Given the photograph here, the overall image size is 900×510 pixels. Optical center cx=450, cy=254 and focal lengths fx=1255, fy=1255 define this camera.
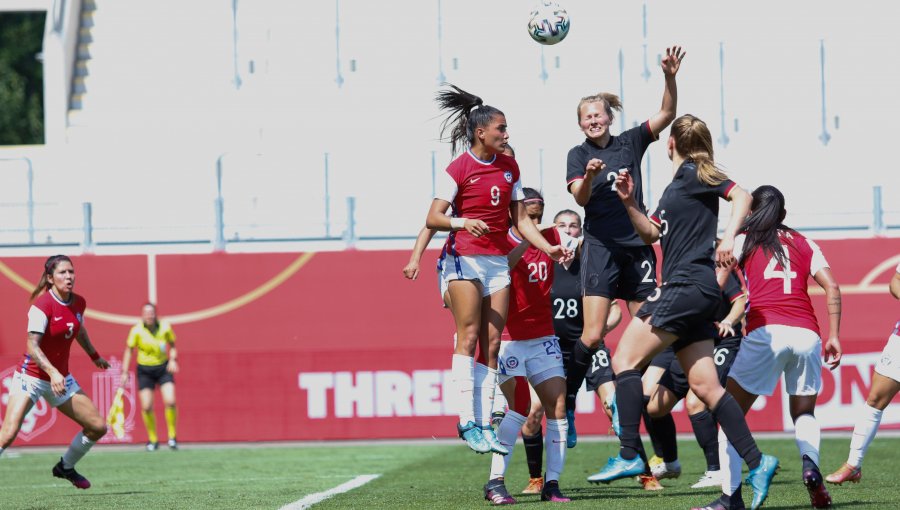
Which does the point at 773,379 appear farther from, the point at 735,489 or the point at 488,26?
the point at 488,26

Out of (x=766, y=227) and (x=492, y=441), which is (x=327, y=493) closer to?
(x=492, y=441)

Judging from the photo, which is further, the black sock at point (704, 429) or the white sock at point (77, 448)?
the white sock at point (77, 448)

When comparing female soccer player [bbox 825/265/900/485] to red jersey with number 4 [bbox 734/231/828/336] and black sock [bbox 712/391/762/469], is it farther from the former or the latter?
black sock [bbox 712/391/762/469]

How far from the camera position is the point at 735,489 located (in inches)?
284

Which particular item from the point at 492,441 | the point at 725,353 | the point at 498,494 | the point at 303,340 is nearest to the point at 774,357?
the point at 492,441

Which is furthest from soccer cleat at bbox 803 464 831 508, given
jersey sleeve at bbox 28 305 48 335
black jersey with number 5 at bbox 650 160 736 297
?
jersey sleeve at bbox 28 305 48 335

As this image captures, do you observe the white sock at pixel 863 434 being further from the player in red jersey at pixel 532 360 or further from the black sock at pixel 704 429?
the player in red jersey at pixel 532 360

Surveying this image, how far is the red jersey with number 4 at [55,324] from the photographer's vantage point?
10398 mm

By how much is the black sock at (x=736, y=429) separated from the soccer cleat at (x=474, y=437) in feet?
4.80

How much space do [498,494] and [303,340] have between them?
43.0 ft

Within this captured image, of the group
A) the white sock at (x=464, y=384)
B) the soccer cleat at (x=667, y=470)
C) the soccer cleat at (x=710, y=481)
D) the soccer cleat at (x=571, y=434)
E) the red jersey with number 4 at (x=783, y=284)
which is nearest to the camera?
the red jersey with number 4 at (x=783, y=284)

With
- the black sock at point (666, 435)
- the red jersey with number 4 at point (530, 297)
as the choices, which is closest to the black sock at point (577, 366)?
the red jersey with number 4 at point (530, 297)

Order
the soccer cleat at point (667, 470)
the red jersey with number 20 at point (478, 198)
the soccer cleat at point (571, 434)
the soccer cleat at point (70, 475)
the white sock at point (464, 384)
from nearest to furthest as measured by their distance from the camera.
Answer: the white sock at point (464, 384), the red jersey with number 20 at point (478, 198), the soccer cleat at point (571, 434), the soccer cleat at point (667, 470), the soccer cleat at point (70, 475)

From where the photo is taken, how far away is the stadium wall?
59.9ft
